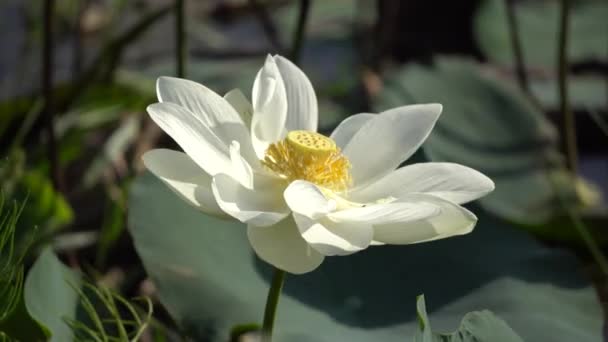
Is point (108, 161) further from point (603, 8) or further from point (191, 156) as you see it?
point (603, 8)

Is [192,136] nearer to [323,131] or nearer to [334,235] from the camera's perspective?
[334,235]

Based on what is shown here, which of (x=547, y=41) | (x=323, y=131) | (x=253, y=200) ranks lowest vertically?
(x=547, y=41)

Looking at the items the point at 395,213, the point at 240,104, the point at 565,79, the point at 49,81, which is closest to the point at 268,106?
the point at 240,104

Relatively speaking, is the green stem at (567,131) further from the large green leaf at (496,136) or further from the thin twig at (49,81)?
the thin twig at (49,81)

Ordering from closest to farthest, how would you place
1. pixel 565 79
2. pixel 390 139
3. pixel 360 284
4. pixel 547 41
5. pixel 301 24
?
pixel 390 139
pixel 360 284
pixel 301 24
pixel 565 79
pixel 547 41

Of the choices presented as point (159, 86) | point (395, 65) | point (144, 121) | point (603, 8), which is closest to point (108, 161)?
point (144, 121)

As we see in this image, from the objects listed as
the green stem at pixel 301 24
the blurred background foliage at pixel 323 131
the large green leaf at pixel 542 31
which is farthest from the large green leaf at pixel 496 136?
the large green leaf at pixel 542 31

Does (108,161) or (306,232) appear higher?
(306,232)
